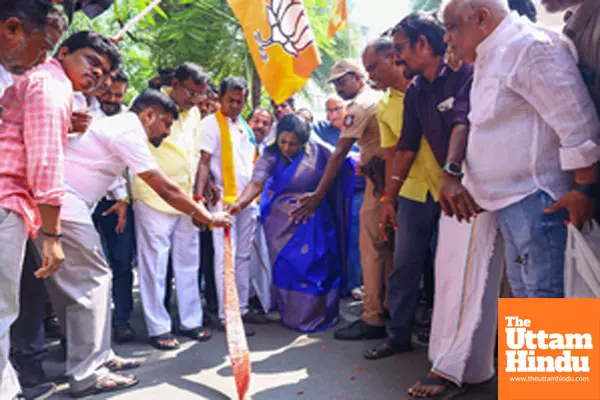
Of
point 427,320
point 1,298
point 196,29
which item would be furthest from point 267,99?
point 1,298

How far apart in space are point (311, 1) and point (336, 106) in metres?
3.26

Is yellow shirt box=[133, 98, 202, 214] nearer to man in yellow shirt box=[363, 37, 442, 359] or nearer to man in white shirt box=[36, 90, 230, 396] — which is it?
man in white shirt box=[36, 90, 230, 396]

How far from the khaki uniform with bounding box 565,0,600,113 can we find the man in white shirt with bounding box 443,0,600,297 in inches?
2.6

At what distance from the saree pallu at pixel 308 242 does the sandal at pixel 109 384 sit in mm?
1418

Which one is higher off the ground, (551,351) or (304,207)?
(304,207)

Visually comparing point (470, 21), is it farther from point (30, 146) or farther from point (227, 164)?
point (227, 164)

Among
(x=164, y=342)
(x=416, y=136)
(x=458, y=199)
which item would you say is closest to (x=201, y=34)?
(x=164, y=342)

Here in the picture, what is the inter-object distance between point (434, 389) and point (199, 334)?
6.06 feet

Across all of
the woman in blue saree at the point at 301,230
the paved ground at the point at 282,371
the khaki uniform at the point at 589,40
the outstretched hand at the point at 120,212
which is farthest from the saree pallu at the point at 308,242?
the khaki uniform at the point at 589,40

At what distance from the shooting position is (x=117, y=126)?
2.88 m

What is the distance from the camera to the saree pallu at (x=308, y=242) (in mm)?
3973

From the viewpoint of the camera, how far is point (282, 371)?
3.05 meters

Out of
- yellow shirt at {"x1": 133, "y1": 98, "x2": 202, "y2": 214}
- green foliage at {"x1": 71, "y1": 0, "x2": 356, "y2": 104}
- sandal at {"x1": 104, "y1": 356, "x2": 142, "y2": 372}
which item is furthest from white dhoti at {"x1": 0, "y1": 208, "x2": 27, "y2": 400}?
green foliage at {"x1": 71, "y1": 0, "x2": 356, "y2": 104}

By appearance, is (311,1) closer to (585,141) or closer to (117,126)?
(117,126)
